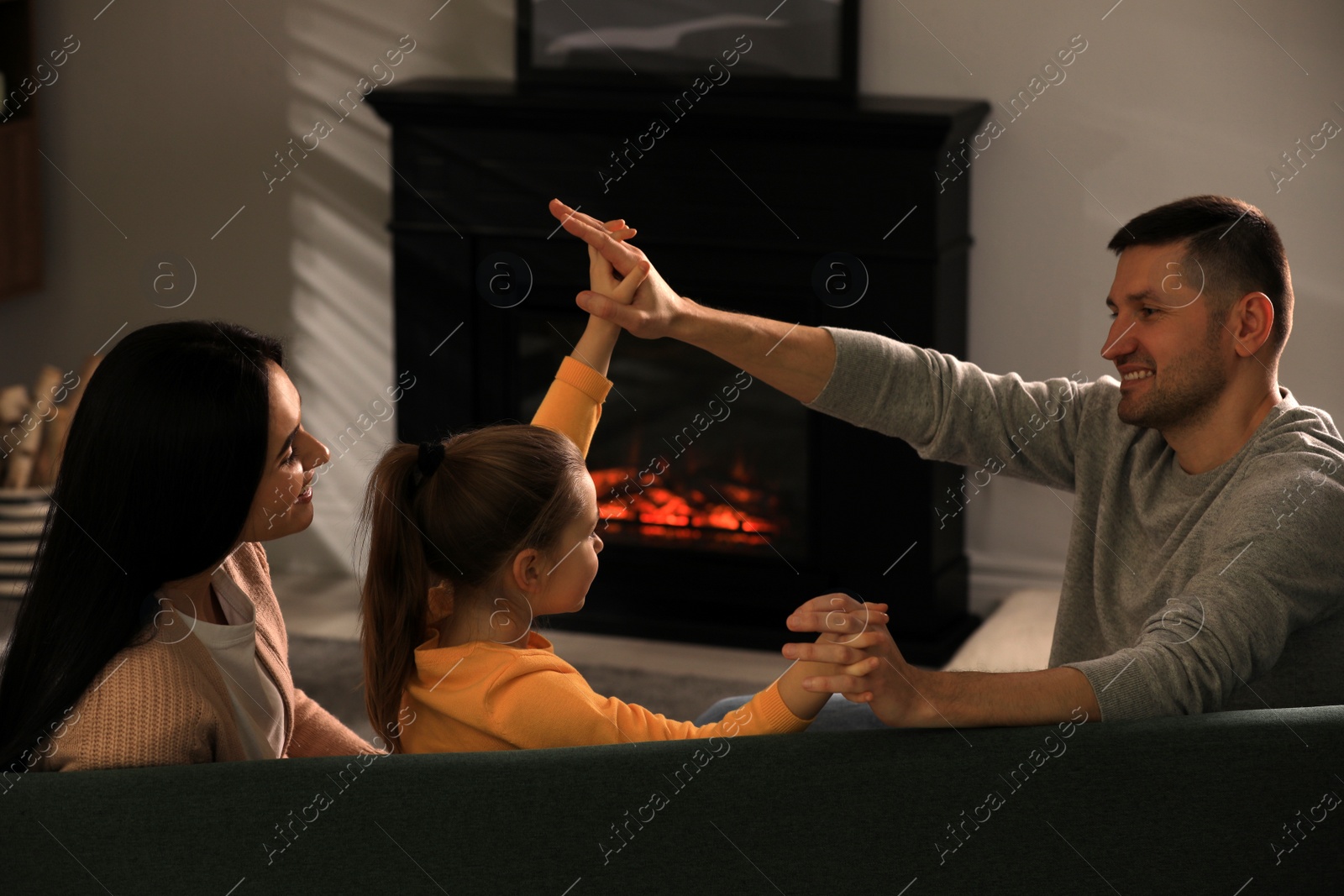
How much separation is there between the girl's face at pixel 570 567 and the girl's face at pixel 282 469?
0.26 m

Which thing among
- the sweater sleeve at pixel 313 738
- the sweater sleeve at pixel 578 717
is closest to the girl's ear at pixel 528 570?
the sweater sleeve at pixel 578 717

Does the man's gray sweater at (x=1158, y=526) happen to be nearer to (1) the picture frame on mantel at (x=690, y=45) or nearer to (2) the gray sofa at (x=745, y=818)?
(2) the gray sofa at (x=745, y=818)

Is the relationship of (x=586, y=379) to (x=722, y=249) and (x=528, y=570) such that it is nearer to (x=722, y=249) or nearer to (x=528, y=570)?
(x=528, y=570)

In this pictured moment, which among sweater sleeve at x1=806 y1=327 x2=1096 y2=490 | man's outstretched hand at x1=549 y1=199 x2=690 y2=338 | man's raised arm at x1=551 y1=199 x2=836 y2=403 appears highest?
man's outstretched hand at x1=549 y1=199 x2=690 y2=338

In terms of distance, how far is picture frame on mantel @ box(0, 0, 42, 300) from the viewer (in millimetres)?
3744

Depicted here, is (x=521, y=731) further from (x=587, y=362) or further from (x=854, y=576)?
(x=854, y=576)

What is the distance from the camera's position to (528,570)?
4.71 ft

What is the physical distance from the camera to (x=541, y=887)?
120 cm

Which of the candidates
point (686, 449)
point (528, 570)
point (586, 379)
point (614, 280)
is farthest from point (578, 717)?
point (686, 449)

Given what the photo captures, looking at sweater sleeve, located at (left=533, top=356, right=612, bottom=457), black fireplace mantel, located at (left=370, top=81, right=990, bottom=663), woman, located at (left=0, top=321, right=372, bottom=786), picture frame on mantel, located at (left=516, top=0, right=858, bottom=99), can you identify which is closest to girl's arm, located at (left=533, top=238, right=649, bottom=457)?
sweater sleeve, located at (left=533, top=356, right=612, bottom=457)

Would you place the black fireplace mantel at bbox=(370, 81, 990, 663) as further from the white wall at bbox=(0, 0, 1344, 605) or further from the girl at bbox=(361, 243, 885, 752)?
the girl at bbox=(361, 243, 885, 752)

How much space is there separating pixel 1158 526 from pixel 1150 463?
0.34ft

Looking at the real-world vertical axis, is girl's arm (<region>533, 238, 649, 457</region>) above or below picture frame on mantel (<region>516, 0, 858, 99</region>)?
below

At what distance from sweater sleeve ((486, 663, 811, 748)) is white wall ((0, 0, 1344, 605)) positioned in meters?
2.09
